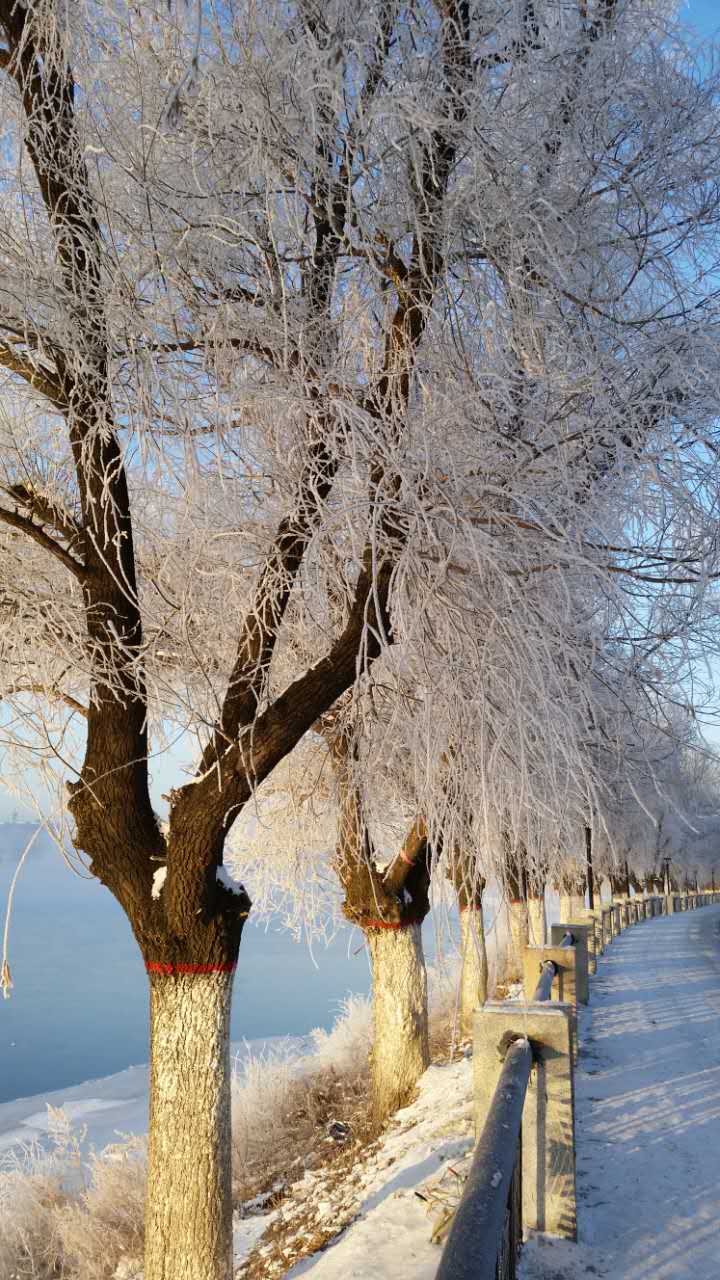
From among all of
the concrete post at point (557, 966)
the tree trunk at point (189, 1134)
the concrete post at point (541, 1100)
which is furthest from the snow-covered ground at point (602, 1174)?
the tree trunk at point (189, 1134)

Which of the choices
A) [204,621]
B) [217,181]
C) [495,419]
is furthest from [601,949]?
[217,181]

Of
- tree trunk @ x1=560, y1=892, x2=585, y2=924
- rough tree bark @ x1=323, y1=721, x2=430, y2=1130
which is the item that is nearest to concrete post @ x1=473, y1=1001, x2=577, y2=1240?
rough tree bark @ x1=323, y1=721, x2=430, y2=1130

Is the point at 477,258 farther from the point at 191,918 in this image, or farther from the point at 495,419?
the point at 191,918

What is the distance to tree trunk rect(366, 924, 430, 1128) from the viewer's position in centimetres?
1061

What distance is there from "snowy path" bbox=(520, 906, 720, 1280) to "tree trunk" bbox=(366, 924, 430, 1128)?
1.99 metres

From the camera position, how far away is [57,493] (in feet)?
20.9

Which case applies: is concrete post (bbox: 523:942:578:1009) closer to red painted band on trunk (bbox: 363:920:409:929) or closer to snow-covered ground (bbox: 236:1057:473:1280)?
snow-covered ground (bbox: 236:1057:473:1280)

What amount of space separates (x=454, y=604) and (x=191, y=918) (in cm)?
249

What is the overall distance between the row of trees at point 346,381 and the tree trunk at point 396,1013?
208 inches

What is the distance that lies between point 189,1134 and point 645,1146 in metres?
2.74

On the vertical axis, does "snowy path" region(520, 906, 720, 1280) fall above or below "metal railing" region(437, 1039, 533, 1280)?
below

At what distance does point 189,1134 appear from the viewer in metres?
5.29

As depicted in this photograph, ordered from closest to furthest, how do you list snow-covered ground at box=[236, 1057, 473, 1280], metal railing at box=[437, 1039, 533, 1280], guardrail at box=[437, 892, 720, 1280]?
metal railing at box=[437, 1039, 533, 1280] → guardrail at box=[437, 892, 720, 1280] → snow-covered ground at box=[236, 1057, 473, 1280]

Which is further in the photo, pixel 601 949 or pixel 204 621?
pixel 601 949
